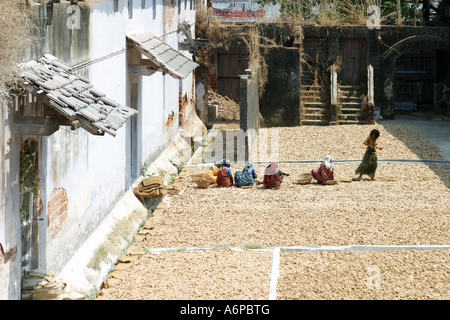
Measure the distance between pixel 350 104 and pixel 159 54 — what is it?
11351mm

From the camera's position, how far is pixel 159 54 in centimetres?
1492

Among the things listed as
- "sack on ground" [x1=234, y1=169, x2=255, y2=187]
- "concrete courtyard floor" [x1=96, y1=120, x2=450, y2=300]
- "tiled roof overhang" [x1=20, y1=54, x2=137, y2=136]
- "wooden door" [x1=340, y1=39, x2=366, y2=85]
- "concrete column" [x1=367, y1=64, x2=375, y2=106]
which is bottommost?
"concrete courtyard floor" [x1=96, y1=120, x2=450, y2=300]

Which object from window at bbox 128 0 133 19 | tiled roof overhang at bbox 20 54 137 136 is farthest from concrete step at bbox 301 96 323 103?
tiled roof overhang at bbox 20 54 137 136

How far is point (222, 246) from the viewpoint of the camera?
472 inches

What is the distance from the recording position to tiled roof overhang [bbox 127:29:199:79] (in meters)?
14.6

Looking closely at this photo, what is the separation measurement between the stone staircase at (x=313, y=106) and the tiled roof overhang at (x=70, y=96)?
52.0 feet

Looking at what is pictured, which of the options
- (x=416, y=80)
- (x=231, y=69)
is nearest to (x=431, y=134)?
(x=416, y=80)

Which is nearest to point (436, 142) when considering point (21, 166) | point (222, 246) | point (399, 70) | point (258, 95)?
point (258, 95)

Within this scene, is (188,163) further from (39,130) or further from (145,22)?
(39,130)

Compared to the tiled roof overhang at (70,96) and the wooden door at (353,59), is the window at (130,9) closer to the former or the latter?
the tiled roof overhang at (70,96)

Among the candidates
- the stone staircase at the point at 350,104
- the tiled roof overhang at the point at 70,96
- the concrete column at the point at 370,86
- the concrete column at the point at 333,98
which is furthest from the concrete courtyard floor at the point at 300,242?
the concrete column at the point at 370,86

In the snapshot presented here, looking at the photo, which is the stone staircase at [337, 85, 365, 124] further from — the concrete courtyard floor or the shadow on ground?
the concrete courtyard floor

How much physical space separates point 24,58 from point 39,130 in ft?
2.55

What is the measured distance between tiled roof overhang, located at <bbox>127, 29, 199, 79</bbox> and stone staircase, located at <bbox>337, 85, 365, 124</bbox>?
9167 millimetres
